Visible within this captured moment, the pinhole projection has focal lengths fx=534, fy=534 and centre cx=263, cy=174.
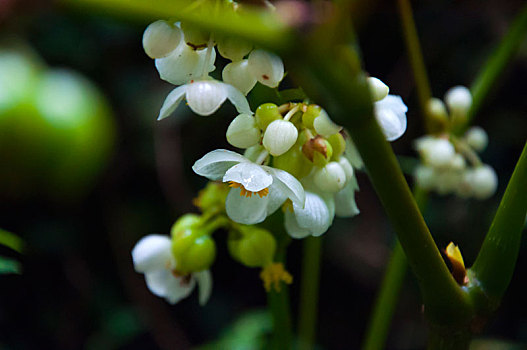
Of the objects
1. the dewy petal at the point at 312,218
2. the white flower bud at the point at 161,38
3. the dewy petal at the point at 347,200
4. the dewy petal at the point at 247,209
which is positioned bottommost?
the dewy petal at the point at 347,200

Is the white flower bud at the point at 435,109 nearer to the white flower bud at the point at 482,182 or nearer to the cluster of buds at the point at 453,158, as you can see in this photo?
the cluster of buds at the point at 453,158

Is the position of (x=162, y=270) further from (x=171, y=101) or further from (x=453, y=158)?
(x=453, y=158)

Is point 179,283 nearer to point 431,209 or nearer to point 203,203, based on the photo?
point 203,203

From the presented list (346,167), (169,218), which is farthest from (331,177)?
(169,218)

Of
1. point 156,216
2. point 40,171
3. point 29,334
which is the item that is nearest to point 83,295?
point 29,334

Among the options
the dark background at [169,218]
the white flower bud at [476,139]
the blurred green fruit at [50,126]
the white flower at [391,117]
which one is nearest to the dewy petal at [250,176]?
the white flower at [391,117]

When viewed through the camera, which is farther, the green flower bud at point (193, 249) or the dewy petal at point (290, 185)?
the green flower bud at point (193, 249)

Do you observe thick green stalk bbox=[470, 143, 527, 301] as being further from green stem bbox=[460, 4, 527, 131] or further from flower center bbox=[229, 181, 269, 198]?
green stem bbox=[460, 4, 527, 131]
